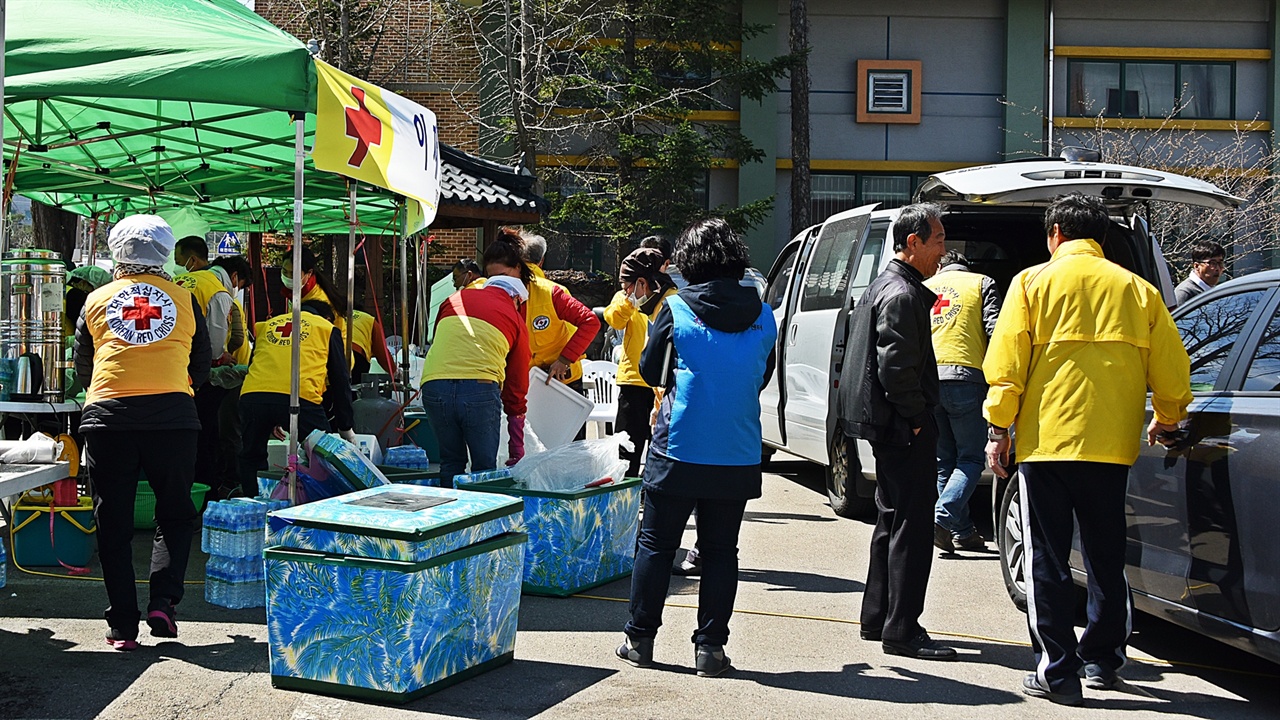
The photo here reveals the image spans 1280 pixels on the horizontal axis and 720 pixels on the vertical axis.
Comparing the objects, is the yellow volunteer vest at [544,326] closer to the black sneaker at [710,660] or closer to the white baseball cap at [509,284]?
the white baseball cap at [509,284]

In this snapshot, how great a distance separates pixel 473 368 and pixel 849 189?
1870 cm

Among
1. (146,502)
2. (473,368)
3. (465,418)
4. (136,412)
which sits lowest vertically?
(146,502)

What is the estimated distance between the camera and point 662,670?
17.1 ft

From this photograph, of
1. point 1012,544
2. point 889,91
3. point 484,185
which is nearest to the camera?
point 1012,544

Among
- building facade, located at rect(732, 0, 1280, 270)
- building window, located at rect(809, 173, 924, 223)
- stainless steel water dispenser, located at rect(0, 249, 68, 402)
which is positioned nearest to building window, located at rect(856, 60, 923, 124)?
building facade, located at rect(732, 0, 1280, 270)

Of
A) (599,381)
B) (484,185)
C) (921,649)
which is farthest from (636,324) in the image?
(484,185)

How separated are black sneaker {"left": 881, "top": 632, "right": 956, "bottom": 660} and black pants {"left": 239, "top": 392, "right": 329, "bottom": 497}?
379cm

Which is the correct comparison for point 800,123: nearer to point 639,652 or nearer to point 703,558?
point 703,558

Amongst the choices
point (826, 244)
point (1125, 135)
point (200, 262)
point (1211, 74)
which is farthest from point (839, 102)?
point (200, 262)

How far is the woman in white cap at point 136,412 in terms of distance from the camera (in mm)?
5309

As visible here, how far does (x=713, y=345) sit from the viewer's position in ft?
16.9

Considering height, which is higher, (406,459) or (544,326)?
(544,326)

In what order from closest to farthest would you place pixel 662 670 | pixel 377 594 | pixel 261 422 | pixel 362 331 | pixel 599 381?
pixel 377 594 → pixel 662 670 → pixel 261 422 → pixel 362 331 → pixel 599 381

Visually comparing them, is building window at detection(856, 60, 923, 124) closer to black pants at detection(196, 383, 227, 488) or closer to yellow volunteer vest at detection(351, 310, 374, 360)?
yellow volunteer vest at detection(351, 310, 374, 360)
